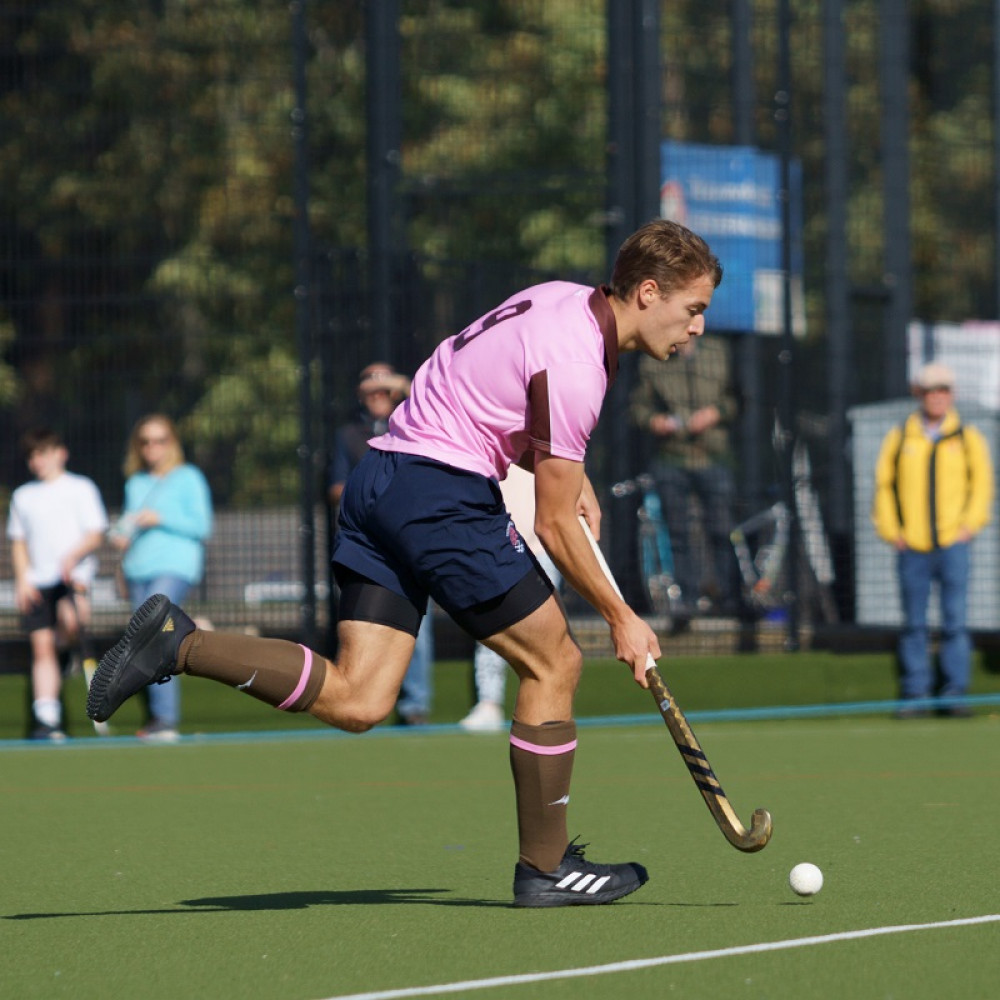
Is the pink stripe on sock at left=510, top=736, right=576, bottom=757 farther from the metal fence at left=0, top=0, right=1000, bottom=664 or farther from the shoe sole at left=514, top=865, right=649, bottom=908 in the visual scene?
the metal fence at left=0, top=0, right=1000, bottom=664

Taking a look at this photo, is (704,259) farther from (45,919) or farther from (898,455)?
(898,455)

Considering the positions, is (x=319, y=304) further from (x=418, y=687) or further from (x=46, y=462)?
(x=418, y=687)

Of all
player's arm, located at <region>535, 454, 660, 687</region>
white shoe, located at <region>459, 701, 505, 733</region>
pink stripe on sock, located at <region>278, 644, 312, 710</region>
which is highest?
player's arm, located at <region>535, 454, 660, 687</region>

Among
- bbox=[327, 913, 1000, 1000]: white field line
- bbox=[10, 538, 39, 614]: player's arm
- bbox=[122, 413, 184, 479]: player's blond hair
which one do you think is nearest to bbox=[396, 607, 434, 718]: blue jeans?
bbox=[122, 413, 184, 479]: player's blond hair

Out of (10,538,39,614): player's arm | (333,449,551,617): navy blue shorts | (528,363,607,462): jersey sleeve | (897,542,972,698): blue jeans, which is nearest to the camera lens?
(528,363,607,462): jersey sleeve

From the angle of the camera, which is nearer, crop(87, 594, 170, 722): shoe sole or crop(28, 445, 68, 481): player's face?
crop(87, 594, 170, 722): shoe sole

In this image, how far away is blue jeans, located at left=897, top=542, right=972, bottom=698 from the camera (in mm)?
13055

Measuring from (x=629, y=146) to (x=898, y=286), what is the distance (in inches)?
108

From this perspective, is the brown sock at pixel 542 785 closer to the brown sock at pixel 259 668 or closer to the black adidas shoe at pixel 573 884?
the black adidas shoe at pixel 573 884

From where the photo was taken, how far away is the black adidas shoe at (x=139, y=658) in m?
5.97

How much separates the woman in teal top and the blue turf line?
25 centimetres

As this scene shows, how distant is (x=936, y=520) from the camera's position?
42.9ft

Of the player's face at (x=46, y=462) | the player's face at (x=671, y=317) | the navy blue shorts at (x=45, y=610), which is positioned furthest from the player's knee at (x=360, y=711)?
the player's face at (x=46, y=462)

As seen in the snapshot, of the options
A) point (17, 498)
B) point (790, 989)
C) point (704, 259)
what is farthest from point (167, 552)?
point (790, 989)
